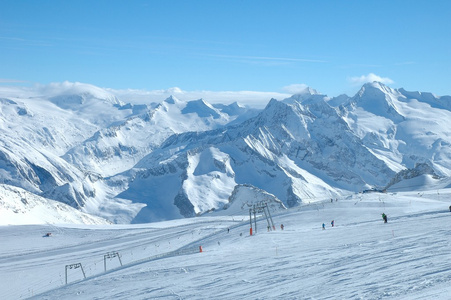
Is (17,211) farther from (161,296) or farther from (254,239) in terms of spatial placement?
(161,296)

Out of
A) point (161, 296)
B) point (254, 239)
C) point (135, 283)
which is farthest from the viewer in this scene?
point (254, 239)

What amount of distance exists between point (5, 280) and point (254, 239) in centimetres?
4171

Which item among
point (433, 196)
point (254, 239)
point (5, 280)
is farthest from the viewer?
point (433, 196)

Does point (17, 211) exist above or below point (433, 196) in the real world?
above

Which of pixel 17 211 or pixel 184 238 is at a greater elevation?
pixel 17 211

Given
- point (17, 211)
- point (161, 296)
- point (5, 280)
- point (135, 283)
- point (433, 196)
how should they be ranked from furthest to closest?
1. point (17, 211)
2. point (433, 196)
3. point (5, 280)
4. point (135, 283)
5. point (161, 296)

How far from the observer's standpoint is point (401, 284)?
2425cm

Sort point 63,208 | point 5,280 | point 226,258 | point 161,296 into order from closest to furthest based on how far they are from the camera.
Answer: point 161,296 → point 226,258 → point 5,280 → point 63,208

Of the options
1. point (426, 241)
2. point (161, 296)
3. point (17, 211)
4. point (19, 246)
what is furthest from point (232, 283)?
point (17, 211)

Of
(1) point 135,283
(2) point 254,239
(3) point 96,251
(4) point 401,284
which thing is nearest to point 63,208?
(3) point 96,251

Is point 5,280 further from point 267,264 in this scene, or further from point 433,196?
point 433,196

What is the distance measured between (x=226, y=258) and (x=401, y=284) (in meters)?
19.9

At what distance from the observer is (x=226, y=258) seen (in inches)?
1670

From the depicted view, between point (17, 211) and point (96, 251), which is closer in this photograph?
point (96, 251)
